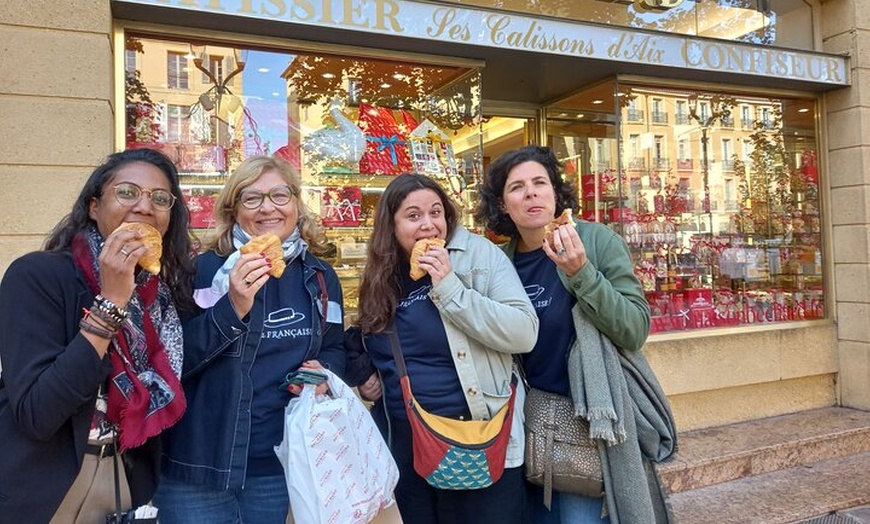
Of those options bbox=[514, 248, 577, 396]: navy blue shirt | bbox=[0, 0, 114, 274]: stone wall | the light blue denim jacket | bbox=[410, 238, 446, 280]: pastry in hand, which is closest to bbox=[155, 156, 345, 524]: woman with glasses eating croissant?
bbox=[410, 238, 446, 280]: pastry in hand

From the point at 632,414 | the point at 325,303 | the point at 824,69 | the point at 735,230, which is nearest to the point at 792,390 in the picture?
the point at 735,230

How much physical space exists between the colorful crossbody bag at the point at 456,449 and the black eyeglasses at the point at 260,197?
3.11ft

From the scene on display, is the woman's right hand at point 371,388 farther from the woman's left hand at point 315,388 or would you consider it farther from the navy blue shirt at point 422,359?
the woman's left hand at point 315,388

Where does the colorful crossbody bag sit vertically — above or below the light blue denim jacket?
below

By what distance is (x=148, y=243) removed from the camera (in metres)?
1.78

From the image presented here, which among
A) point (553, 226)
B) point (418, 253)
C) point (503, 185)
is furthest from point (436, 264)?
point (503, 185)

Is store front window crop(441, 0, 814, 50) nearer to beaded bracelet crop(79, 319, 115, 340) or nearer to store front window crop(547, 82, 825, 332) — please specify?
store front window crop(547, 82, 825, 332)

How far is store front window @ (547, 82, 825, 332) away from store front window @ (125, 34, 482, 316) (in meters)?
1.67

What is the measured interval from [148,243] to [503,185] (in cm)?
153

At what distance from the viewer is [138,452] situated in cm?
190

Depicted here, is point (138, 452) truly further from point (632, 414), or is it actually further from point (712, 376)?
point (712, 376)

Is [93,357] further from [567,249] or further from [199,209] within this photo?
[199,209]

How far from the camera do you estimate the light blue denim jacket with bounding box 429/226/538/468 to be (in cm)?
221

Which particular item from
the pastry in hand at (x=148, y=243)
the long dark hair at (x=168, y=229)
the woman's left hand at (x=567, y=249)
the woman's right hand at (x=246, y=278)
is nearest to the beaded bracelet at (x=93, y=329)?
the pastry in hand at (x=148, y=243)
